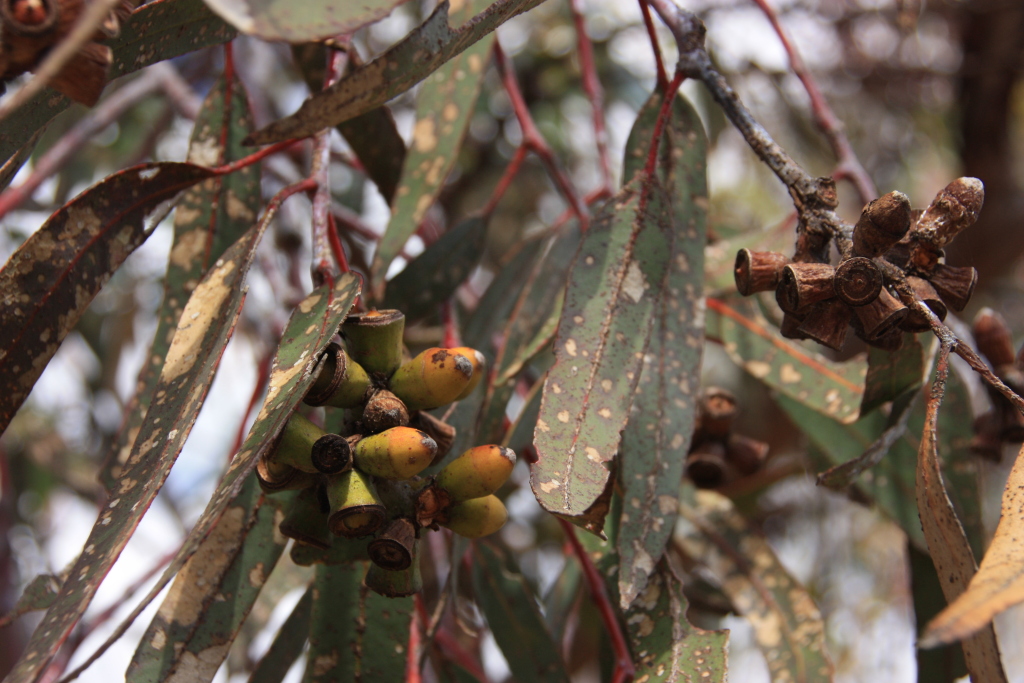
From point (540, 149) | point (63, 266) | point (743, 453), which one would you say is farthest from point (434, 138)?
point (743, 453)

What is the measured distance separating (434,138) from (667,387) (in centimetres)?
55

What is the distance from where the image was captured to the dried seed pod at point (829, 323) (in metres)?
0.77

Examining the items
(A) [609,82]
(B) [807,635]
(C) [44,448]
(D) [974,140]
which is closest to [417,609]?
(B) [807,635]

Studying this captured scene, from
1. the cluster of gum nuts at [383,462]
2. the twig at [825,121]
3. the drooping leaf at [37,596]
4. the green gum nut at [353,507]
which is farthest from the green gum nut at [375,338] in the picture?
the twig at [825,121]

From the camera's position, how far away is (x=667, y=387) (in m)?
0.93

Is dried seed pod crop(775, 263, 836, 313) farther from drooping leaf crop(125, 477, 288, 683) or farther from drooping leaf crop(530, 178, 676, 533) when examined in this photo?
drooping leaf crop(125, 477, 288, 683)

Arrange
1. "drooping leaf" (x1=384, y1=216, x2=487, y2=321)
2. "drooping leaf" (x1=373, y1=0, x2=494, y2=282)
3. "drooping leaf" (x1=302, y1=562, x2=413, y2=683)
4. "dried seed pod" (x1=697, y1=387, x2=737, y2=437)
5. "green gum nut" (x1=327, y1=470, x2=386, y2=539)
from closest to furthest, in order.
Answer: "green gum nut" (x1=327, y1=470, x2=386, y2=539) → "drooping leaf" (x1=302, y1=562, x2=413, y2=683) → "drooping leaf" (x1=373, y1=0, x2=494, y2=282) → "drooping leaf" (x1=384, y1=216, x2=487, y2=321) → "dried seed pod" (x1=697, y1=387, x2=737, y2=437)

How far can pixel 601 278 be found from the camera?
0.87 m

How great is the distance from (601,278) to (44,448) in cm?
267

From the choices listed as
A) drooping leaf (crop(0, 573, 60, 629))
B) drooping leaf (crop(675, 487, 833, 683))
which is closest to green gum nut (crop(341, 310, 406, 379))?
drooping leaf (crop(0, 573, 60, 629))

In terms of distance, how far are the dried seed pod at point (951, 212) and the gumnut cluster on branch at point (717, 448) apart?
2.10 feet

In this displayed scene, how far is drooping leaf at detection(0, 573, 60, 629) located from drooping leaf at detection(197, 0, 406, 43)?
671mm

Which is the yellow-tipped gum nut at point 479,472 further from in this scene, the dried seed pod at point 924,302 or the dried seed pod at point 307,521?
the dried seed pod at point 924,302

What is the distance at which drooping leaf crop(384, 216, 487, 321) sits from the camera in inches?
50.3
